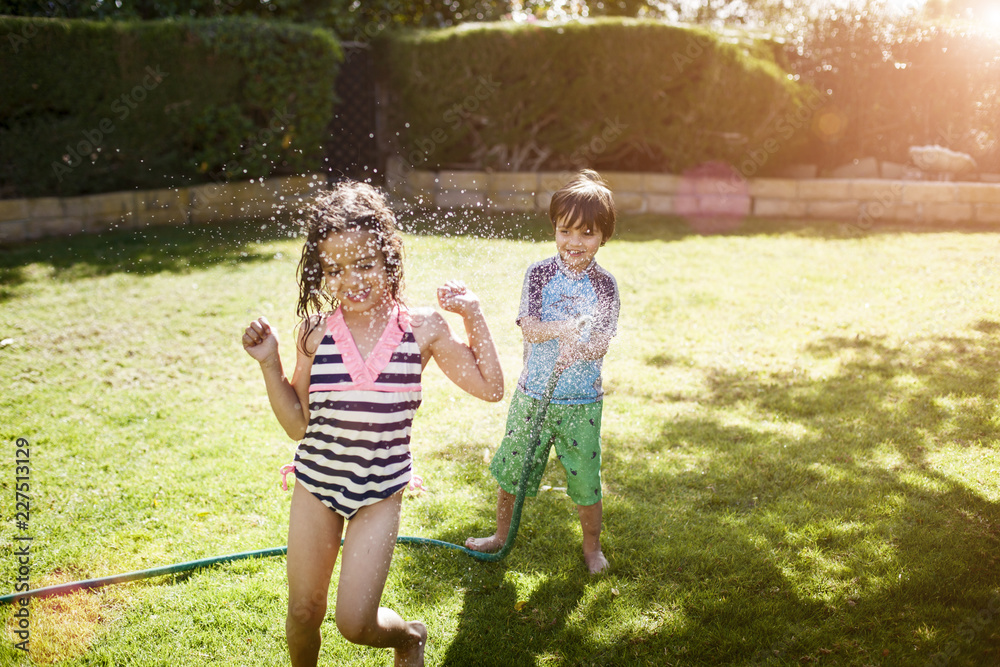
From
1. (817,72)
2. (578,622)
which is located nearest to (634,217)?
(817,72)

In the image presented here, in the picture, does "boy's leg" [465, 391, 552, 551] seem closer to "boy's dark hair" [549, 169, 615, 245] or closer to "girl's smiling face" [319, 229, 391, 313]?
"boy's dark hair" [549, 169, 615, 245]

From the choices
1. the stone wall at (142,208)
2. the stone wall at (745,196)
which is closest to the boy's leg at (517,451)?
the stone wall at (142,208)

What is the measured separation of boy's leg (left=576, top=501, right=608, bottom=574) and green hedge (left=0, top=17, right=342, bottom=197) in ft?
23.2

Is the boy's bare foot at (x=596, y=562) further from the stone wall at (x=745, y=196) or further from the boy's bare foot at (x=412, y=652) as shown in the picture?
the stone wall at (x=745, y=196)

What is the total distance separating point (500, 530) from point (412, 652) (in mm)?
755

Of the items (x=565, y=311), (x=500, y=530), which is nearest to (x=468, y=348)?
(x=565, y=311)

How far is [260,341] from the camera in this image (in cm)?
196

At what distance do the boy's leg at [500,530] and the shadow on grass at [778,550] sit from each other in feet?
0.30

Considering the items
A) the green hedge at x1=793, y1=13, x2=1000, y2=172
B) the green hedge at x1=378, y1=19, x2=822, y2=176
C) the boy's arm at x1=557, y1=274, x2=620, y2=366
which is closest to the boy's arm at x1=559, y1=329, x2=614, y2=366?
the boy's arm at x1=557, y1=274, x2=620, y2=366

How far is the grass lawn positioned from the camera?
2.46 m

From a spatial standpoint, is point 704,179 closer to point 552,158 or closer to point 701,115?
point 701,115

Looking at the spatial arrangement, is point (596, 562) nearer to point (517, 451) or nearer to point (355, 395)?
point (517, 451)

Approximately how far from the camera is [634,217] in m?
9.27

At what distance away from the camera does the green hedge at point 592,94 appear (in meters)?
9.13
